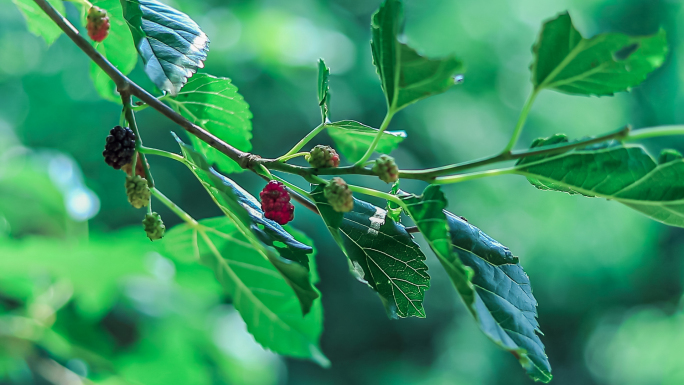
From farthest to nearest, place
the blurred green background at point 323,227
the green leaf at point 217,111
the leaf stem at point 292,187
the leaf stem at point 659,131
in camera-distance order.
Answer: the blurred green background at point 323,227 < the green leaf at point 217,111 < the leaf stem at point 292,187 < the leaf stem at point 659,131

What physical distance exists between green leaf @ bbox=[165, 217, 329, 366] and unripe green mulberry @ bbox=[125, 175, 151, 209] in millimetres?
115

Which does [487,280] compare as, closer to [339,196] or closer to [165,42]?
[339,196]

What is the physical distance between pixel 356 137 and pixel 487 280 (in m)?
0.15

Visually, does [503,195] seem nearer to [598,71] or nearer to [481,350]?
[481,350]

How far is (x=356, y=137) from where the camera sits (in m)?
0.42

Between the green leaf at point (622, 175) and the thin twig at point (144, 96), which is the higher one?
the green leaf at point (622, 175)

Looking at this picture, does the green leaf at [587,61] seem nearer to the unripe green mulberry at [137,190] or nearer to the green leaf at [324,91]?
the green leaf at [324,91]

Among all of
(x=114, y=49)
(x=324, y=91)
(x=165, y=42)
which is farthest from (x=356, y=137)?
(x=114, y=49)

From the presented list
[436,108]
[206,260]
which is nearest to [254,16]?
[436,108]

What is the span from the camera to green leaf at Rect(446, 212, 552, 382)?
296mm

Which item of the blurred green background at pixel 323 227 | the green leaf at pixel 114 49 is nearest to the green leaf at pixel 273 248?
the green leaf at pixel 114 49

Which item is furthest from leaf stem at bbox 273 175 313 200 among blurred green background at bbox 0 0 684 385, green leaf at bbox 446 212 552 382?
blurred green background at bbox 0 0 684 385

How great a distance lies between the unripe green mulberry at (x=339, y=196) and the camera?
0.30 meters

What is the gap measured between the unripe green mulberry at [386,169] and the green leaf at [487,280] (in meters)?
0.02
